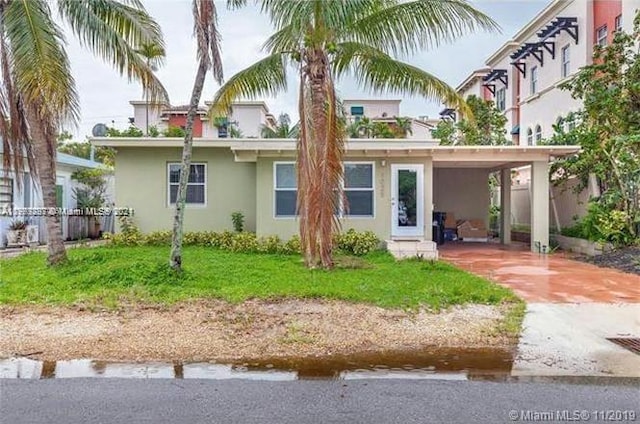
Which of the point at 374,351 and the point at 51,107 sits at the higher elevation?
the point at 51,107

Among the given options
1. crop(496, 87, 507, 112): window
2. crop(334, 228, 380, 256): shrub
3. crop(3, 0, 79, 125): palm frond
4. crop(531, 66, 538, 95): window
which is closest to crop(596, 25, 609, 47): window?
crop(531, 66, 538, 95): window

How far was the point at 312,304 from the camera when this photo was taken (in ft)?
26.1

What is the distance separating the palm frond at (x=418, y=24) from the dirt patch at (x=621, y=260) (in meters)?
6.38

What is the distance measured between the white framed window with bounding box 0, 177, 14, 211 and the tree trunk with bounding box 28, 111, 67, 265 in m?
6.23

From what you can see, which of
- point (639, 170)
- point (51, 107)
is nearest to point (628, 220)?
point (639, 170)

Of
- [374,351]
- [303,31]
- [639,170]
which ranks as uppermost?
[303,31]

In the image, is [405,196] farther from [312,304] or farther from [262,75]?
[312,304]

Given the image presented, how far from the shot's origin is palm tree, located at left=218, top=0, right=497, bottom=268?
9717mm

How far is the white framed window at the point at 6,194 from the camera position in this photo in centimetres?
1601

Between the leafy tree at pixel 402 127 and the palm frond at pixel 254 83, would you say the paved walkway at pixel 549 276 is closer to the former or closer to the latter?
the palm frond at pixel 254 83

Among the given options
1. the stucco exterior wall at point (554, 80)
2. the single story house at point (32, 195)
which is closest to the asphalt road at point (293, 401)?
the single story house at point (32, 195)

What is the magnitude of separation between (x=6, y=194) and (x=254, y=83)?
10148mm

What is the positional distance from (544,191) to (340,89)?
7.83m

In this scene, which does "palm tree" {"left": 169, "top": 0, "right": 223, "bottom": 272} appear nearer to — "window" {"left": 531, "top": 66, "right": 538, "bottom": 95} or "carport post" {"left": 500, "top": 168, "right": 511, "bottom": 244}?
"carport post" {"left": 500, "top": 168, "right": 511, "bottom": 244}
